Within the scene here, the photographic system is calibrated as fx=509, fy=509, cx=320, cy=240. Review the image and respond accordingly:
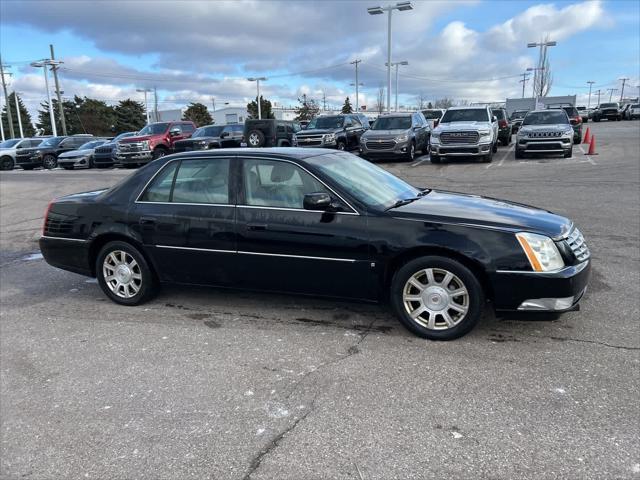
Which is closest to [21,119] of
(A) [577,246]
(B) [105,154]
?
(B) [105,154]

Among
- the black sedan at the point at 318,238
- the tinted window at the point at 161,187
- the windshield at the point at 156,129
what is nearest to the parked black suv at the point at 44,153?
the windshield at the point at 156,129

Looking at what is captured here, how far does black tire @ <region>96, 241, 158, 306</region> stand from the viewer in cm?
515

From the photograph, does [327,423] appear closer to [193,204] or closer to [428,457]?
[428,457]

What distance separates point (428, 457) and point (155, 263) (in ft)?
11.1

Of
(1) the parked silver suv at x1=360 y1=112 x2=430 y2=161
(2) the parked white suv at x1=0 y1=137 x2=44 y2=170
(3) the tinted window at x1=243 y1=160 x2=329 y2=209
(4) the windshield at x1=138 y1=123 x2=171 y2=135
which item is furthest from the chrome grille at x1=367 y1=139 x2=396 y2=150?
(2) the parked white suv at x1=0 y1=137 x2=44 y2=170

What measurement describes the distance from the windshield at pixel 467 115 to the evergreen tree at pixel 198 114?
3045 inches

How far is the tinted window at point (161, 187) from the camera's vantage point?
5.09 m

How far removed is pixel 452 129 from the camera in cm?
→ 1797

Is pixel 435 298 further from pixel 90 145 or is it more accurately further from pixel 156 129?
pixel 90 145

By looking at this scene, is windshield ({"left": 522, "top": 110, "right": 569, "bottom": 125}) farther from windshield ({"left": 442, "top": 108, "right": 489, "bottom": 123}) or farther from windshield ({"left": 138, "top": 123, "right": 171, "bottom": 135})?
windshield ({"left": 138, "top": 123, "right": 171, "bottom": 135})

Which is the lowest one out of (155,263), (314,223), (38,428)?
(38,428)

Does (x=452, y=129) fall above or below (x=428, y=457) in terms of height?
above

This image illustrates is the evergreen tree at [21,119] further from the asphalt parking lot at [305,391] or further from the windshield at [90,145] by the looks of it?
the asphalt parking lot at [305,391]

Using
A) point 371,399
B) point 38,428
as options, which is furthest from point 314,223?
point 38,428
